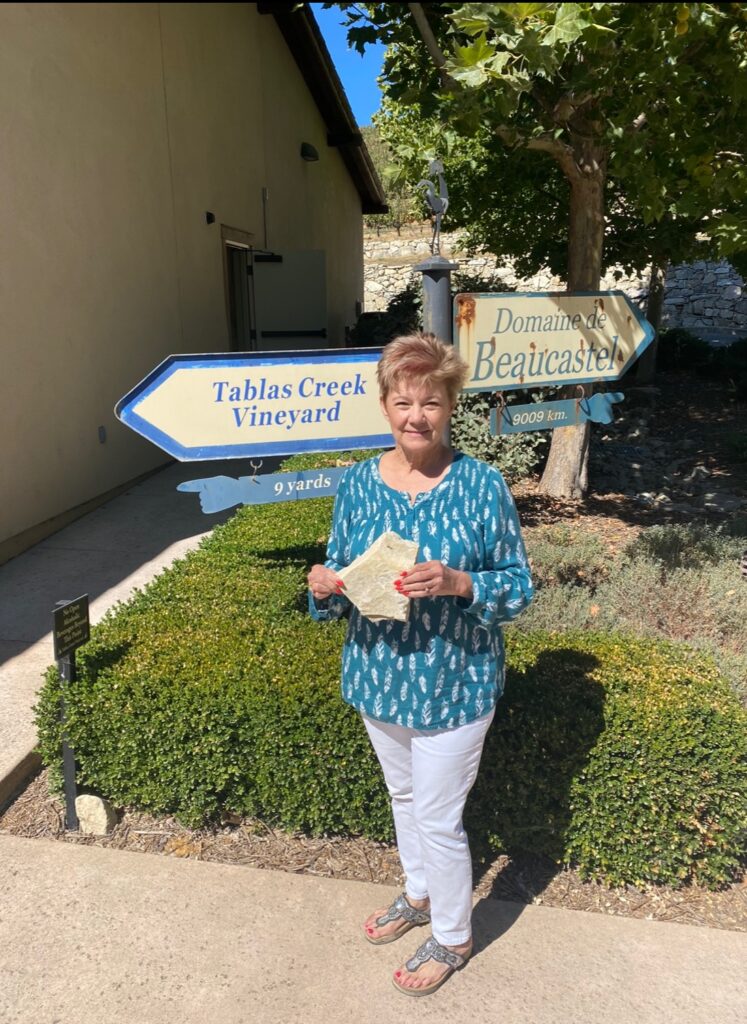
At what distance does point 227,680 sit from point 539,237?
26.4ft

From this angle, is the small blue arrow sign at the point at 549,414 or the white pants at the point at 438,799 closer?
the white pants at the point at 438,799

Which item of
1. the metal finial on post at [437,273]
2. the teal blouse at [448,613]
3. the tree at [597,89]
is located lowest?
the teal blouse at [448,613]

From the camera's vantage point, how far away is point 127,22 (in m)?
7.01

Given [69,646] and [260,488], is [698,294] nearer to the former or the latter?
[260,488]

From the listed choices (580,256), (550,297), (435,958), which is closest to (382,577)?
(435,958)

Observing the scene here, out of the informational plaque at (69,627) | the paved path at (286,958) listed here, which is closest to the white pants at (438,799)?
the paved path at (286,958)

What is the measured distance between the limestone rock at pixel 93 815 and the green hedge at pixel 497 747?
0.05 metres

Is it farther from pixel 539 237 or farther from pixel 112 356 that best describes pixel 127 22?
pixel 539 237

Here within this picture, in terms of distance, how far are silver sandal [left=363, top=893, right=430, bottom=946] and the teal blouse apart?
30.3 inches

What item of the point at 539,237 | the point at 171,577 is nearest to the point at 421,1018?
the point at 171,577

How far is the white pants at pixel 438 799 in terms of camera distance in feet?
6.63

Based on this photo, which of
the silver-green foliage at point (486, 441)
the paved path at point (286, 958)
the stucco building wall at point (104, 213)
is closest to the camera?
the paved path at point (286, 958)

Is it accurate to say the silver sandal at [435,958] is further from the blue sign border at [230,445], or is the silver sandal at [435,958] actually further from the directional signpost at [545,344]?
the directional signpost at [545,344]

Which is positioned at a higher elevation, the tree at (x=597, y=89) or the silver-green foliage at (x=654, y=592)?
the tree at (x=597, y=89)
